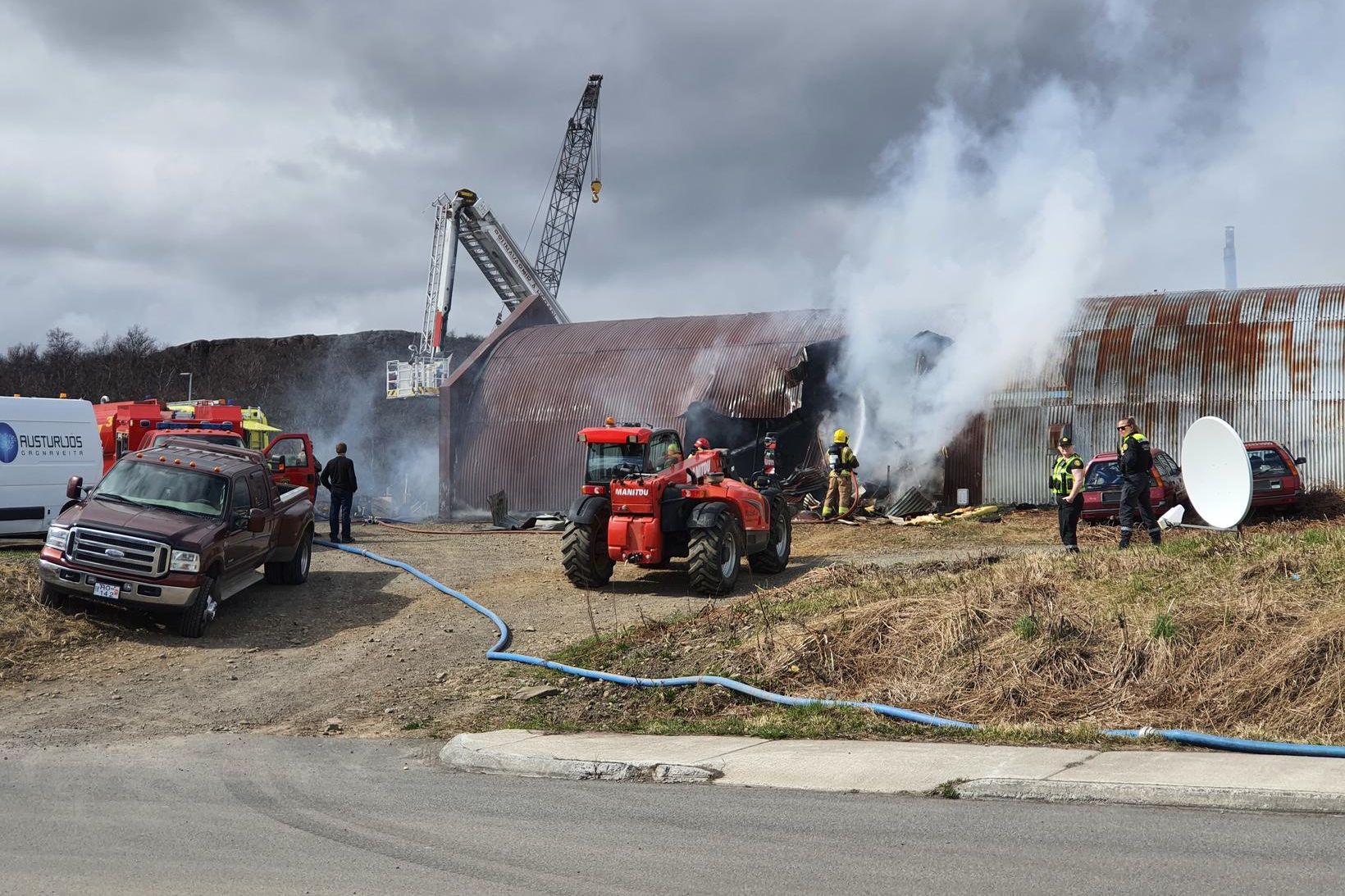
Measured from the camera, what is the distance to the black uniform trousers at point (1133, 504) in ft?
55.4

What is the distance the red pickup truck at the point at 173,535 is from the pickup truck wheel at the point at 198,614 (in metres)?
0.01

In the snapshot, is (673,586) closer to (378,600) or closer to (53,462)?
(378,600)

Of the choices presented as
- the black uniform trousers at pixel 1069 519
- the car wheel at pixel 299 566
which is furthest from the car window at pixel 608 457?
the black uniform trousers at pixel 1069 519

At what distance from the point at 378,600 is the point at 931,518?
1339 cm

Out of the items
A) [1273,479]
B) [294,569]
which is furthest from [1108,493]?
[294,569]

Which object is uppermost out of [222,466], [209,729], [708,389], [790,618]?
[708,389]

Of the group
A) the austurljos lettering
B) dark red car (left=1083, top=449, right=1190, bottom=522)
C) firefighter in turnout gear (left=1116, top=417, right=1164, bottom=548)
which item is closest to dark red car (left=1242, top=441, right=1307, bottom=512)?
dark red car (left=1083, top=449, right=1190, bottom=522)

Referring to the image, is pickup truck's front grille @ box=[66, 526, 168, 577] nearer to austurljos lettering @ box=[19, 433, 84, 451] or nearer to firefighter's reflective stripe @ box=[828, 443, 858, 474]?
austurljos lettering @ box=[19, 433, 84, 451]

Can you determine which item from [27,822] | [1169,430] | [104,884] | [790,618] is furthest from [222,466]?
[1169,430]

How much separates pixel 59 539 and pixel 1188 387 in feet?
77.2

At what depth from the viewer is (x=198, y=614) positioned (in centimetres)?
1398

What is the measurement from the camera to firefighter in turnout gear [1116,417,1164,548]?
16.7 m

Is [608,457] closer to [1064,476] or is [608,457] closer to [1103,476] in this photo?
[1064,476]

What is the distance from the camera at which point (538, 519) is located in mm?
29719
